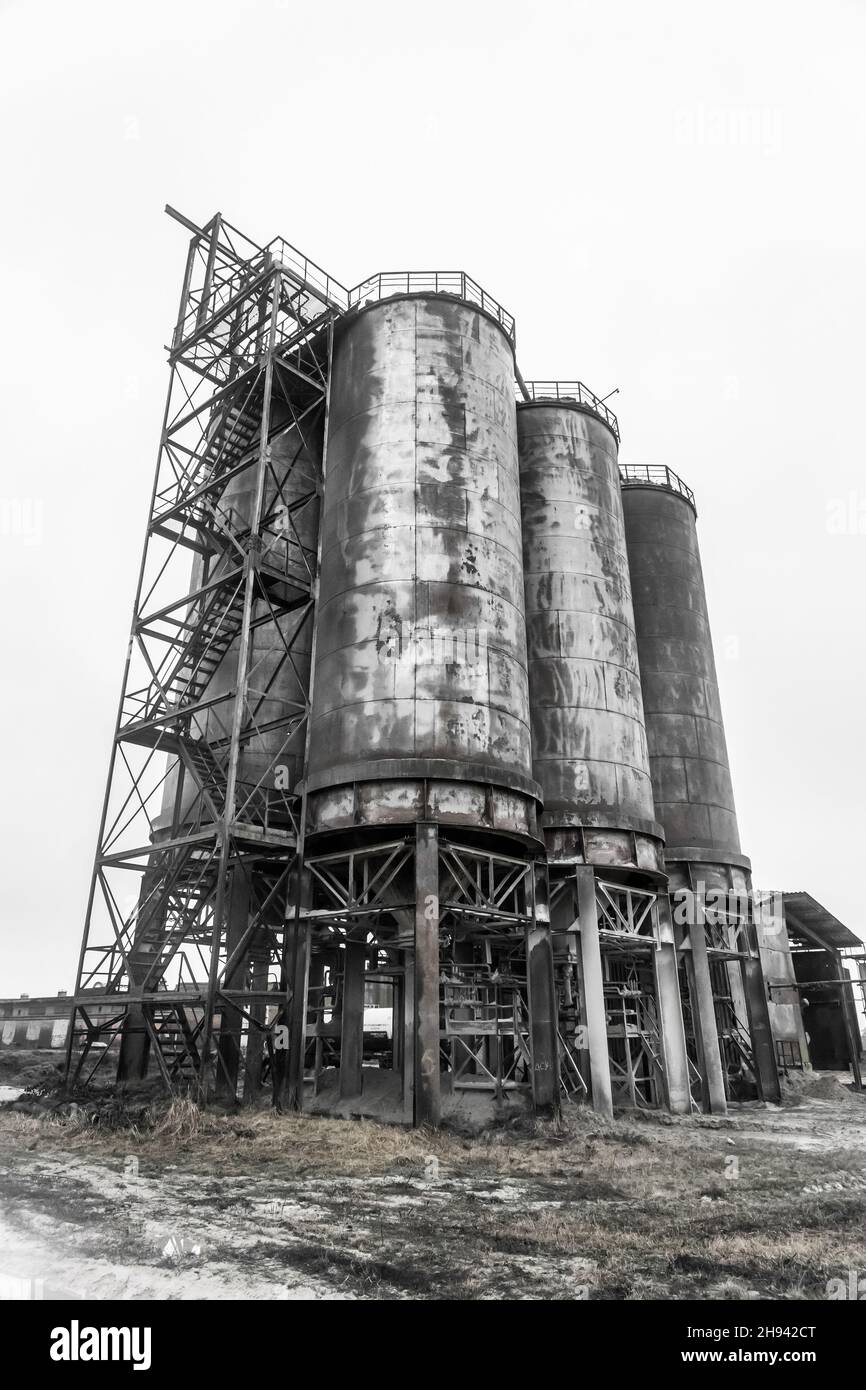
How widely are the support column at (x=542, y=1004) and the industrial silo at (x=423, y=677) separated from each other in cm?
Result: 48

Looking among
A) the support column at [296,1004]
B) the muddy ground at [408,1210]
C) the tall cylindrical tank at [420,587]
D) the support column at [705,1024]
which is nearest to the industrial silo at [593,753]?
the support column at [705,1024]

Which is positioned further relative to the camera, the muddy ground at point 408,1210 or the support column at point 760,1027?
the support column at point 760,1027

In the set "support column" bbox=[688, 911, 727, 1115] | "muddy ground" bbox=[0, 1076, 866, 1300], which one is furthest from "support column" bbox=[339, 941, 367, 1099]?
"support column" bbox=[688, 911, 727, 1115]

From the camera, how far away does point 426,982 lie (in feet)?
55.3

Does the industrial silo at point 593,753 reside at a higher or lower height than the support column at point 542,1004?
higher

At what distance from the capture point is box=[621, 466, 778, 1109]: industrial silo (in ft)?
87.4

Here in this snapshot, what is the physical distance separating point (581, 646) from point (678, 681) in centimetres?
623

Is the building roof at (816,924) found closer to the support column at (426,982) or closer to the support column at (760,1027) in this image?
the support column at (760,1027)

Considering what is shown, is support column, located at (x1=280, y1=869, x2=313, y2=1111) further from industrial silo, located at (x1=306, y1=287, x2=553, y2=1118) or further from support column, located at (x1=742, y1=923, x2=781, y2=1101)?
support column, located at (x1=742, y1=923, x2=781, y2=1101)

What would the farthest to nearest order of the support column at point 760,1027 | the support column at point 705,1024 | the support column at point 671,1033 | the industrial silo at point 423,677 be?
1. the support column at point 760,1027
2. the support column at point 705,1024
3. the support column at point 671,1033
4. the industrial silo at point 423,677

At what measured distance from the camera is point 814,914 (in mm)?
39094

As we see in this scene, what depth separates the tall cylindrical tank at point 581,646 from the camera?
23.0 metres

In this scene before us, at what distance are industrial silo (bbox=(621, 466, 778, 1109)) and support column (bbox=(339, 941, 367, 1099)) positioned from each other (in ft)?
34.1
